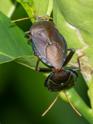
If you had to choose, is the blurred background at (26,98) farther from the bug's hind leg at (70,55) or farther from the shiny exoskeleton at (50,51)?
the bug's hind leg at (70,55)

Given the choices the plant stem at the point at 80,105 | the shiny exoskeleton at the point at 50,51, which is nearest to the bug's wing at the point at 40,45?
the shiny exoskeleton at the point at 50,51

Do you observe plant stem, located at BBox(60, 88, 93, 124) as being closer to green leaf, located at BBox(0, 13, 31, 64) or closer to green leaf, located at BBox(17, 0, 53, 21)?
green leaf, located at BBox(0, 13, 31, 64)

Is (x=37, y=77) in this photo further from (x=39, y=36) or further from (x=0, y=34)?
(x=0, y=34)

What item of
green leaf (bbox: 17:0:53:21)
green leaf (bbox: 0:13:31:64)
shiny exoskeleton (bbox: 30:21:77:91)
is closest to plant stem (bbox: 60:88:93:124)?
shiny exoskeleton (bbox: 30:21:77:91)

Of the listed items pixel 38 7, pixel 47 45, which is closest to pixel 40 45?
pixel 47 45

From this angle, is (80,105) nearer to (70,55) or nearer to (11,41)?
(70,55)
